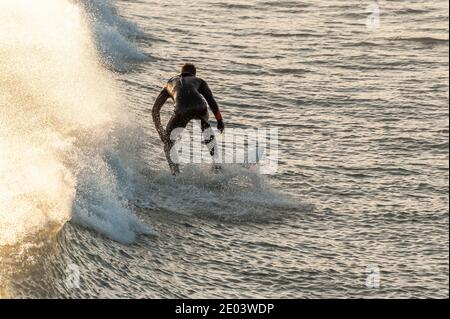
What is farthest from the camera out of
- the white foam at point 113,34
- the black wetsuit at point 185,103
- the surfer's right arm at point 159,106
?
the white foam at point 113,34

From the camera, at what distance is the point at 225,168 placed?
559 inches

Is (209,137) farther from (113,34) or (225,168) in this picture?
(113,34)

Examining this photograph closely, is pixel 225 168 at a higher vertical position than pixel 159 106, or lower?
lower

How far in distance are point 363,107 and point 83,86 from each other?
203 inches

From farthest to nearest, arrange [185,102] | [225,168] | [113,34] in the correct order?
[113,34] → [225,168] → [185,102]

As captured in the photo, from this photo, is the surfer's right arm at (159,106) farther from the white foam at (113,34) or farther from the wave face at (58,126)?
the white foam at (113,34)

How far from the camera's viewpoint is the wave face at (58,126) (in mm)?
10992

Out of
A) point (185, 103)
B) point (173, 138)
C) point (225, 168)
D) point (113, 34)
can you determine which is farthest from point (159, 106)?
point (113, 34)

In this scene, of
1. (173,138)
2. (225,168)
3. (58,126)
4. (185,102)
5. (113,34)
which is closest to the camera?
(185,102)

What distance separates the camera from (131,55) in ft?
74.2

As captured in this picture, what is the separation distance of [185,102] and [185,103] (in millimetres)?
13

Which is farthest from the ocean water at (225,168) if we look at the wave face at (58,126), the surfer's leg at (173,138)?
the surfer's leg at (173,138)
